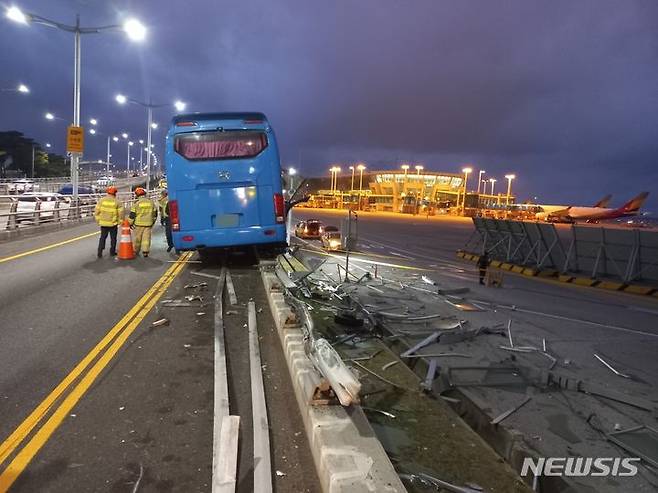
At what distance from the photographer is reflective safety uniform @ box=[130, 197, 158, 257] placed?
13.5 metres

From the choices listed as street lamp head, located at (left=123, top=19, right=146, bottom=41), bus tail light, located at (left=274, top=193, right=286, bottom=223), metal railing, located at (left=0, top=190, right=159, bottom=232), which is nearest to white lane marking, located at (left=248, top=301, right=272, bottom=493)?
bus tail light, located at (left=274, top=193, right=286, bottom=223)

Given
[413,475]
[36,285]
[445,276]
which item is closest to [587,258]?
[445,276]

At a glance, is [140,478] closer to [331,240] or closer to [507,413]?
[507,413]

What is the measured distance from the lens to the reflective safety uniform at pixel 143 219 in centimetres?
1349

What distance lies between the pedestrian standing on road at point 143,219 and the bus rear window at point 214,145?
2471mm

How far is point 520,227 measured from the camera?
19141 mm

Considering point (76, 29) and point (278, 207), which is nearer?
point (278, 207)

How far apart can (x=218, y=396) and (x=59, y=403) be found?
1472mm

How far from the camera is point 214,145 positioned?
1185 centimetres

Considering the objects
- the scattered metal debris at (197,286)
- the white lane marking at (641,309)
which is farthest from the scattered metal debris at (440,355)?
the white lane marking at (641,309)

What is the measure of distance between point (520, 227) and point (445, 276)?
5.36 metres

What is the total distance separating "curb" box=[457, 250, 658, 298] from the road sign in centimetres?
2076

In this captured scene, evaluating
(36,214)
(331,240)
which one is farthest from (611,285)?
(36,214)

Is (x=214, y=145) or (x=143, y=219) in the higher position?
(x=214, y=145)
